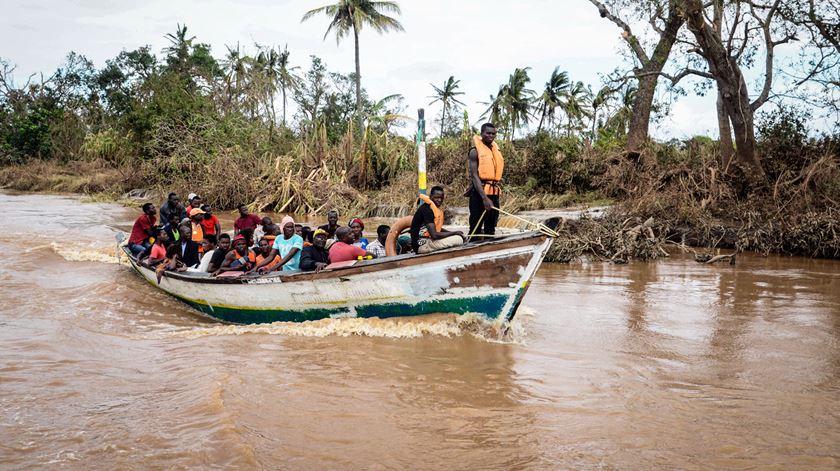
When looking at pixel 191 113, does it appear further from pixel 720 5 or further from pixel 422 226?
pixel 422 226

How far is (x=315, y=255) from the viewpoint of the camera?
807 centimetres

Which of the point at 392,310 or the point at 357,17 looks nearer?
the point at 392,310

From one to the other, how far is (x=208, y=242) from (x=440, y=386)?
17.7 ft

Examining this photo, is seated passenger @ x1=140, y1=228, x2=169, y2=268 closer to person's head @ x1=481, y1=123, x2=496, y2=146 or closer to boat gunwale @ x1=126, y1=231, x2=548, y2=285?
boat gunwale @ x1=126, y1=231, x2=548, y2=285

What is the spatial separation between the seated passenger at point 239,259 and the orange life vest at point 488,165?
342 cm

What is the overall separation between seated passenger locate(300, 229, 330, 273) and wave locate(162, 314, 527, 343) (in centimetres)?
64

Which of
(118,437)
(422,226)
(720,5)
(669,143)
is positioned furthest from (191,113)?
(118,437)

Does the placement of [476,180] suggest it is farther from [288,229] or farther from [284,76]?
[284,76]

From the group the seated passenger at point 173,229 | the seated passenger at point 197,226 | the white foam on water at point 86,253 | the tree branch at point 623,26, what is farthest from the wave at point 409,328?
the tree branch at point 623,26

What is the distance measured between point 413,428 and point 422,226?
2806mm

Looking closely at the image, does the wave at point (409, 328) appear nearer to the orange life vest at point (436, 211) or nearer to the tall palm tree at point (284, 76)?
the orange life vest at point (436, 211)

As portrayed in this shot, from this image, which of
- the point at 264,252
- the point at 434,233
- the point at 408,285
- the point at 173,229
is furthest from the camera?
the point at 173,229

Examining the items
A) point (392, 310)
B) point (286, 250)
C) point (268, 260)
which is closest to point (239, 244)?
point (268, 260)

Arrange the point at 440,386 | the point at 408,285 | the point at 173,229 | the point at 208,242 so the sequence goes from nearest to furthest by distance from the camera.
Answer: the point at 440,386 < the point at 408,285 < the point at 208,242 < the point at 173,229
